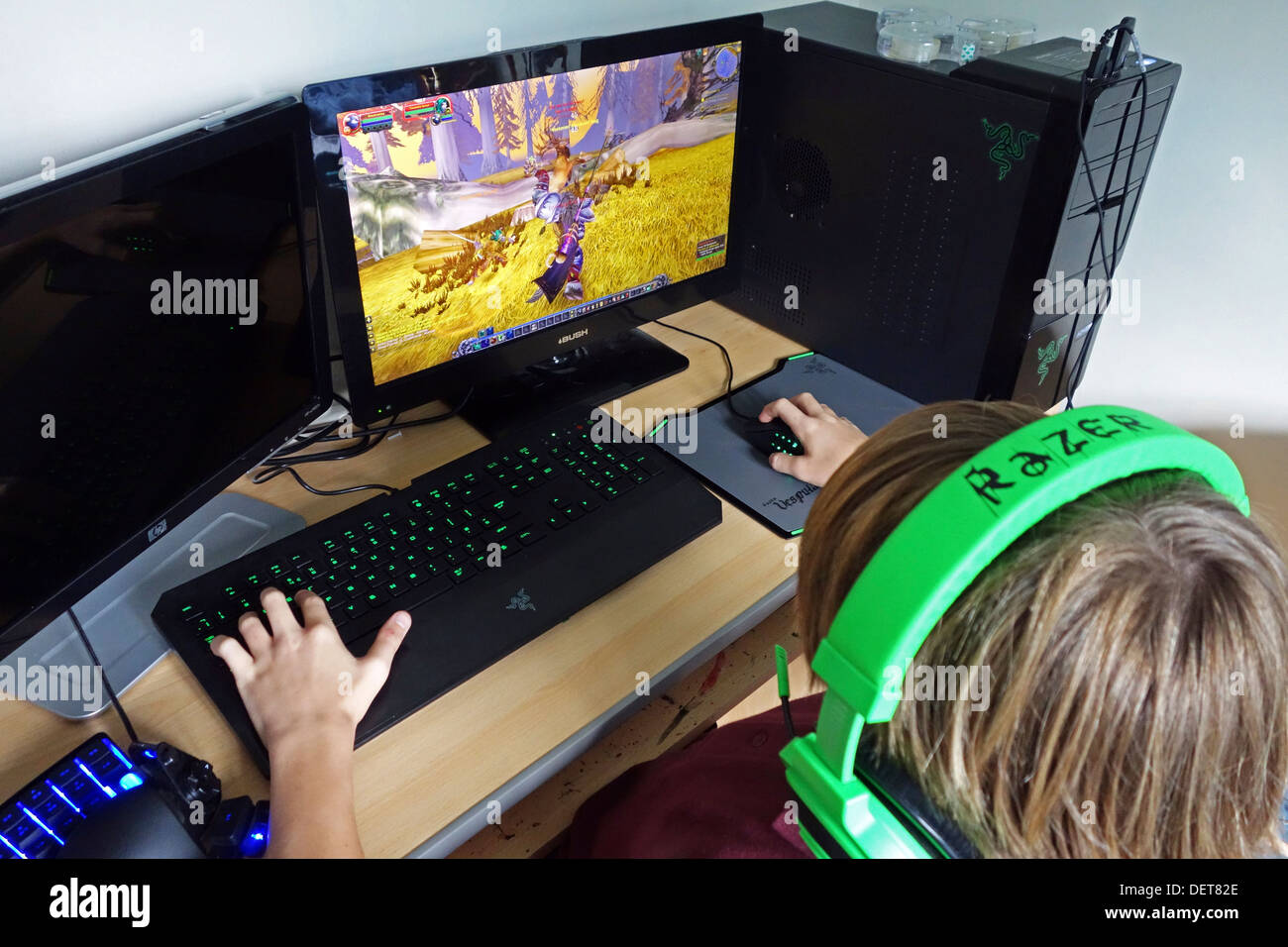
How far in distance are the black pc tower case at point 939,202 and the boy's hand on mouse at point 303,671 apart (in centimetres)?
74

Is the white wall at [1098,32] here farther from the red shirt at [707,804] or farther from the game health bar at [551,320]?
the red shirt at [707,804]

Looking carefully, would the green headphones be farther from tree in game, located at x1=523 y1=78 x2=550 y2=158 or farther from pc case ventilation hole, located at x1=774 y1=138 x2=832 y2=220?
pc case ventilation hole, located at x1=774 y1=138 x2=832 y2=220

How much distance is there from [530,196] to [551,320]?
0.15 m

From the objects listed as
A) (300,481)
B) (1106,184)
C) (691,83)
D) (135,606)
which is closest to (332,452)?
(300,481)

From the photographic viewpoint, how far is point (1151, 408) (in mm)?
1395

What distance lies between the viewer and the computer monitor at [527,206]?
2.65 ft

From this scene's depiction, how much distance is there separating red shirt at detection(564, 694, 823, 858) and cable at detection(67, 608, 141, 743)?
0.37 metres

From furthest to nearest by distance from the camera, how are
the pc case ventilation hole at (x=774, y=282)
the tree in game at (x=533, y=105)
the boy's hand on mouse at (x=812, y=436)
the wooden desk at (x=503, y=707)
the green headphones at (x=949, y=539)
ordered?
the pc case ventilation hole at (x=774, y=282) < the boy's hand on mouse at (x=812, y=436) < the tree in game at (x=533, y=105) < the wooden desk at (x=503, y=707) < the green headphones at (x=949, y=539)

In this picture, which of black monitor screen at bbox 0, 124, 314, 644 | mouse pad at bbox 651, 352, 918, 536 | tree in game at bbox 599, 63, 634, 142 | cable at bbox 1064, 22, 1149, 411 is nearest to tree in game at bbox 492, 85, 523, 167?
tree in game at bbox 599, 63, 634, 142

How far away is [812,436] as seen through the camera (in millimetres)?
994

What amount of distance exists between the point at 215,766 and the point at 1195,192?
1.38m

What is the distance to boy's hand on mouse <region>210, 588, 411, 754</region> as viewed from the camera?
26.1 inches
